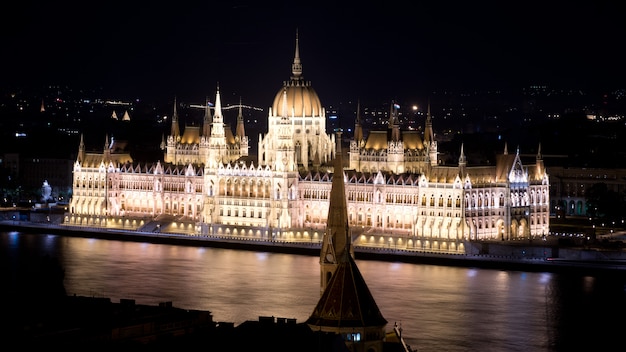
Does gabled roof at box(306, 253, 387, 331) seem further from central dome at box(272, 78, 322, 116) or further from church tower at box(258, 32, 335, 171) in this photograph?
central dome at box(272, 78, 322, 116)

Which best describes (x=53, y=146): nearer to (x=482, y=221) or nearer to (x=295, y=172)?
(x=295, y=172)

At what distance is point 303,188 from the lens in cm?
10769

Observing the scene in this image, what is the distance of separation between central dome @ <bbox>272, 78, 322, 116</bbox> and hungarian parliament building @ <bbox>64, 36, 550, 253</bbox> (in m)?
0.06

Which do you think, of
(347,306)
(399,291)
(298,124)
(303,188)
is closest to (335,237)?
(347,306)

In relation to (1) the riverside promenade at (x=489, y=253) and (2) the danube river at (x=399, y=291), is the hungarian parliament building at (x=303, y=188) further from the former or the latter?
(2) the danube river at (x=399, y=291)

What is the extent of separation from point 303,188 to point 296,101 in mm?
6112

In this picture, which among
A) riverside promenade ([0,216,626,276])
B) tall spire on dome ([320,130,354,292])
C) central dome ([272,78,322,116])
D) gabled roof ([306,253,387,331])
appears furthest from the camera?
central dome ([272,78,322,116])

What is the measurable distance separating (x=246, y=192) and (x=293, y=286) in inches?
1011

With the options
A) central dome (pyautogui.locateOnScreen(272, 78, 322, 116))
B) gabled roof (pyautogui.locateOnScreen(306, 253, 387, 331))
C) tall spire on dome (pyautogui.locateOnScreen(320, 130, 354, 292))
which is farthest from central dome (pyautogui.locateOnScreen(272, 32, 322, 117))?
gabled roof (pyautogui.locateOnScreen(306, 253, 387, 331))

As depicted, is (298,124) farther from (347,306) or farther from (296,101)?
(347,306)

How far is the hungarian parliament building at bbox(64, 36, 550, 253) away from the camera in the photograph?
10188cm

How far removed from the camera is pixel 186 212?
11394 cm

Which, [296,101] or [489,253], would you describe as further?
[296,101]

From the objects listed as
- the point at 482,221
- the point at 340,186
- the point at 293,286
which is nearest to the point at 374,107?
the point at 482,221
